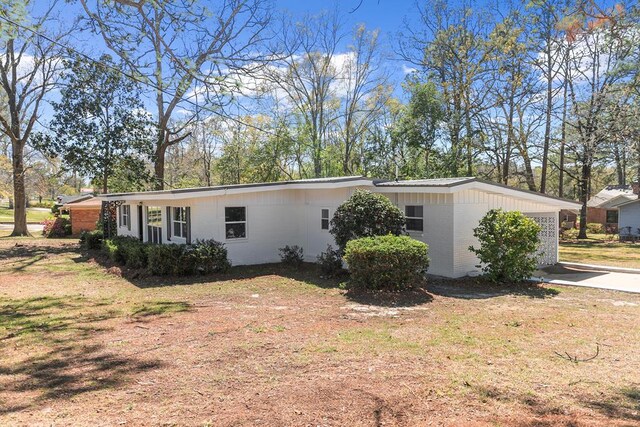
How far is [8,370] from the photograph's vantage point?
547 cm

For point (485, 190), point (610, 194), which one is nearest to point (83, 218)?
point (485, 190)

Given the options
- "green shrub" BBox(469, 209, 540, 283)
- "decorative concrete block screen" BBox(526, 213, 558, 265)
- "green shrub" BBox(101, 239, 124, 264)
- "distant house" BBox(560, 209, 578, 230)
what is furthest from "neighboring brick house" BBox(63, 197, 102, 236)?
"distant house" BBox(560, 209, 578, 230)

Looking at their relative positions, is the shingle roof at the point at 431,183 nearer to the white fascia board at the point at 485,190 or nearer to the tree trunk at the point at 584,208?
the white fascia board at the point at 485,190

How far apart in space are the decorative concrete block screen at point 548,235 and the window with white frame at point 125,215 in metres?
17.0

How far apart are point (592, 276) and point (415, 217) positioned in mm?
5458

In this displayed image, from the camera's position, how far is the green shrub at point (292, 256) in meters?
14.8

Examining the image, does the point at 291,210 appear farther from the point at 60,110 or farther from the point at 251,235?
the point at 60,110

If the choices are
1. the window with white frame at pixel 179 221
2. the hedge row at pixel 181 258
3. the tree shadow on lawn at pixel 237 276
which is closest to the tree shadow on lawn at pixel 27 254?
the tree shadow on lawn at pixel 237 276

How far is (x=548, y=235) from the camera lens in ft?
48.6

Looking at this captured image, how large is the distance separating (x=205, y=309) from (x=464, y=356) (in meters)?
5.27

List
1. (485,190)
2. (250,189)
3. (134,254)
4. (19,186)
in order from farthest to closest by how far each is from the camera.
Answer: (19,186), (250,189), (134,254), (485,190)

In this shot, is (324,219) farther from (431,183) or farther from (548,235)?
(548,235)

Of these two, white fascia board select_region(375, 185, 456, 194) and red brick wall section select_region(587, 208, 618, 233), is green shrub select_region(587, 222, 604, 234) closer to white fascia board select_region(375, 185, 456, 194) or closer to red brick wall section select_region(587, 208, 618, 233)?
red brick wall section select_region(587, 208, 618, 233)

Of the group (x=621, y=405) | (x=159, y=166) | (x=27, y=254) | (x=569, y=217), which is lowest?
(x=621, y=405)
